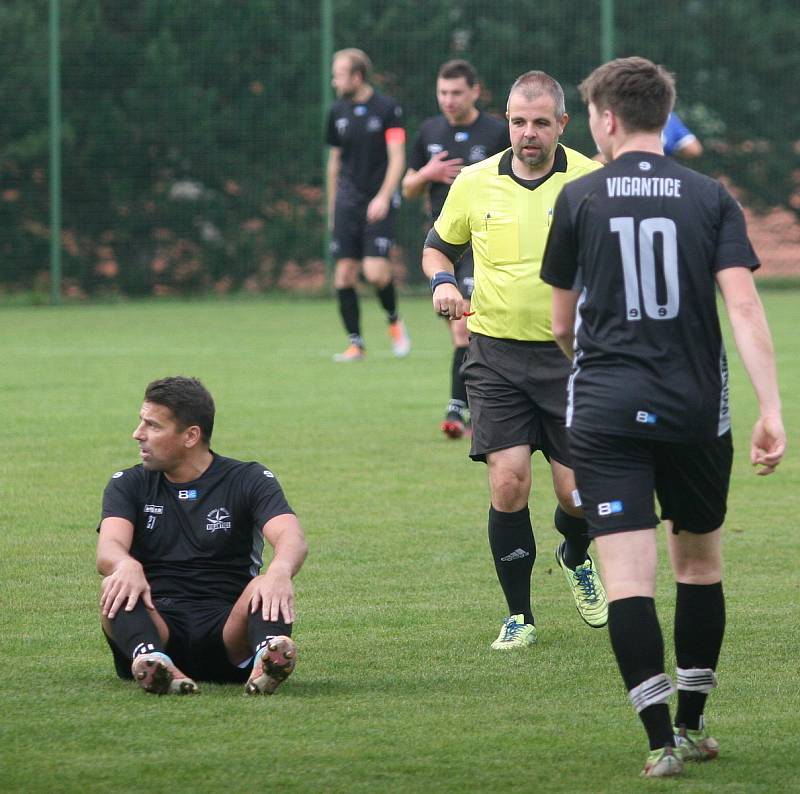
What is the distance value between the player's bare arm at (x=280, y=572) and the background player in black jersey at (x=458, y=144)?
5289 mm

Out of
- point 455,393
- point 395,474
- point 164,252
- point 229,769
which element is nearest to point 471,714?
point 229,769

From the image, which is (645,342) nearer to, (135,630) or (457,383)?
(135,630)

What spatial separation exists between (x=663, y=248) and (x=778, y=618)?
2.45 metres

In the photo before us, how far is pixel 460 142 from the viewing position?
11234 millimetres

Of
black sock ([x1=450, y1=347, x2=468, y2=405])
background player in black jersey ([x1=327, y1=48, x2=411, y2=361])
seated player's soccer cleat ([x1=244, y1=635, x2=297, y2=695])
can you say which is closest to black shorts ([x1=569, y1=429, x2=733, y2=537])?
seated player's soccer cleat ([x1=244, y1=635, x2=297, y2=695])

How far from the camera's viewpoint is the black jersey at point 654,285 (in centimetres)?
423

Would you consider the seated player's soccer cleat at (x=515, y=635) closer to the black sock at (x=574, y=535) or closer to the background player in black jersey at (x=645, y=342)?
the black sock at (x=574, y=535)

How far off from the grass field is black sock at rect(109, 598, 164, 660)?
152 millimetres

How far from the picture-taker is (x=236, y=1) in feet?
74.7

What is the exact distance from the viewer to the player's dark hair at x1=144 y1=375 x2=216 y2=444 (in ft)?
17.6

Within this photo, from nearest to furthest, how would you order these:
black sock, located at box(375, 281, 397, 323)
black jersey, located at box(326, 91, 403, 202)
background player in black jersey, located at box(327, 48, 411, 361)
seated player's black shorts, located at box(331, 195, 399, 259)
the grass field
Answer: the grass field → background player in black jersey, located at box(327, 48, 411, 361) → black sock, located at box(375, 281, 397, 323) → black jersey, located at box(326, 91, 403, 202) → seated player's black shorts, located at box(331, 195, 399, 259)

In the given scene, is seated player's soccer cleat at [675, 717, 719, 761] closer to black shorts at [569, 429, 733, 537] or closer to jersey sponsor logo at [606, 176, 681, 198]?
black shorts at [569, 429, 733, 537]

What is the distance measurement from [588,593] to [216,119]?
17294 millimetres

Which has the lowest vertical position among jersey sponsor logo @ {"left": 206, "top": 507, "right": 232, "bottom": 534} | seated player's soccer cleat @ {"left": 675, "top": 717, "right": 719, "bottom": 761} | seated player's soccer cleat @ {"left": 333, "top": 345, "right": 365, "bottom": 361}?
seated player's soccer cleat @ {"left": 333, "top": 345, "right": 365, "bottom": 361}
